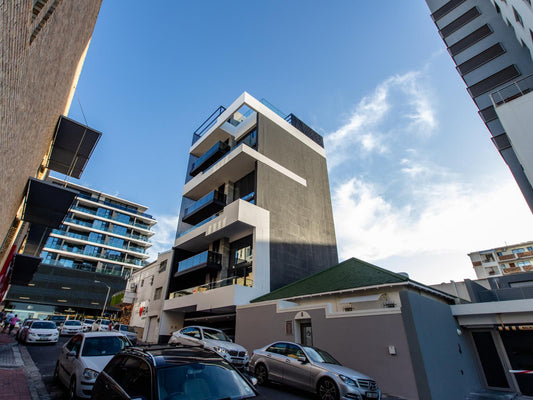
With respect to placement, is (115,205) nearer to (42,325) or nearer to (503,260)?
(42,325)

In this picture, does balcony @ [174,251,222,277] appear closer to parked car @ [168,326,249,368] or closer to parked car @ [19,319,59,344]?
parked car @ [168,326,249,368]

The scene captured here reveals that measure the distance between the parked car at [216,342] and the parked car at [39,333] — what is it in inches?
346

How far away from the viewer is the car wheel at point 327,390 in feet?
23.5

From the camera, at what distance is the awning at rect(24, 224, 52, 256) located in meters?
14.5

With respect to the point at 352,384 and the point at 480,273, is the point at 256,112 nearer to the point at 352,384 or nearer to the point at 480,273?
the point at 352,384

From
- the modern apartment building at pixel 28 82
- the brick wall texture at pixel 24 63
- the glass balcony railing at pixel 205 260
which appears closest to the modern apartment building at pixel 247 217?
the glass balcony railing at pixel 205 260

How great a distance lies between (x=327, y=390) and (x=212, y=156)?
76.0ft

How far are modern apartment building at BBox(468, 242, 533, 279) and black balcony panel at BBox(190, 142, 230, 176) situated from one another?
61804 millimetres

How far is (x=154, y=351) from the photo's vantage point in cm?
416

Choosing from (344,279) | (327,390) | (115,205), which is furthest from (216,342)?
(115,205)

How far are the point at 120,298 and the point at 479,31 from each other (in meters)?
45.8

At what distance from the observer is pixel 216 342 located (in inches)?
440

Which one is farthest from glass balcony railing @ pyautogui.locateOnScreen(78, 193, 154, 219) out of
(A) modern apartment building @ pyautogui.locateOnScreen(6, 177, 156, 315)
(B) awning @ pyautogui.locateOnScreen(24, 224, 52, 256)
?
(B) awning @ pyautogui.locateOnScreen(24, 224, 52, 256)

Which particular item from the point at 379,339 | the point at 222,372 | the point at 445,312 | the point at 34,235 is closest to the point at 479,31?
the point at 445,312
